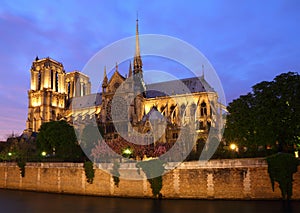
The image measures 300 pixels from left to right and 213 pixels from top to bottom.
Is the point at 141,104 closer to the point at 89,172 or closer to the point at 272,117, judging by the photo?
the point at 89,172

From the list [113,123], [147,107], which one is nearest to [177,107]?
[147,107]

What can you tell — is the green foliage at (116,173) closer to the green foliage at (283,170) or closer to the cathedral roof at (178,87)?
the green foliage at (283,170)

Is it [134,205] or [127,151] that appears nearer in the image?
[134,205]

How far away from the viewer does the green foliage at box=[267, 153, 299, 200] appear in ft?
58.3

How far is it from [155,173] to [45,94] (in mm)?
52720

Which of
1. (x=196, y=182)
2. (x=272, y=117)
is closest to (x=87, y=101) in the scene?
(x=196, y=182)

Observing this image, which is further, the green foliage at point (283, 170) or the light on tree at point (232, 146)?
the light on tree at point (232, 146)

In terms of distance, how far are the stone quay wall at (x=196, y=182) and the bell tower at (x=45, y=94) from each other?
144 ft

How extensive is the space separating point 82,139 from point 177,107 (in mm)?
18178

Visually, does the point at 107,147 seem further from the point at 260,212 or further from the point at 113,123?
the point at 113,123

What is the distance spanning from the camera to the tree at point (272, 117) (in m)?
21.0

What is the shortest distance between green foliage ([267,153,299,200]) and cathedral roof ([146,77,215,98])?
3139 centimetres

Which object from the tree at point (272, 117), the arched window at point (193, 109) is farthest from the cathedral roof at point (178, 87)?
the tree at point (272, 117)

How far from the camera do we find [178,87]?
52.9 metres
